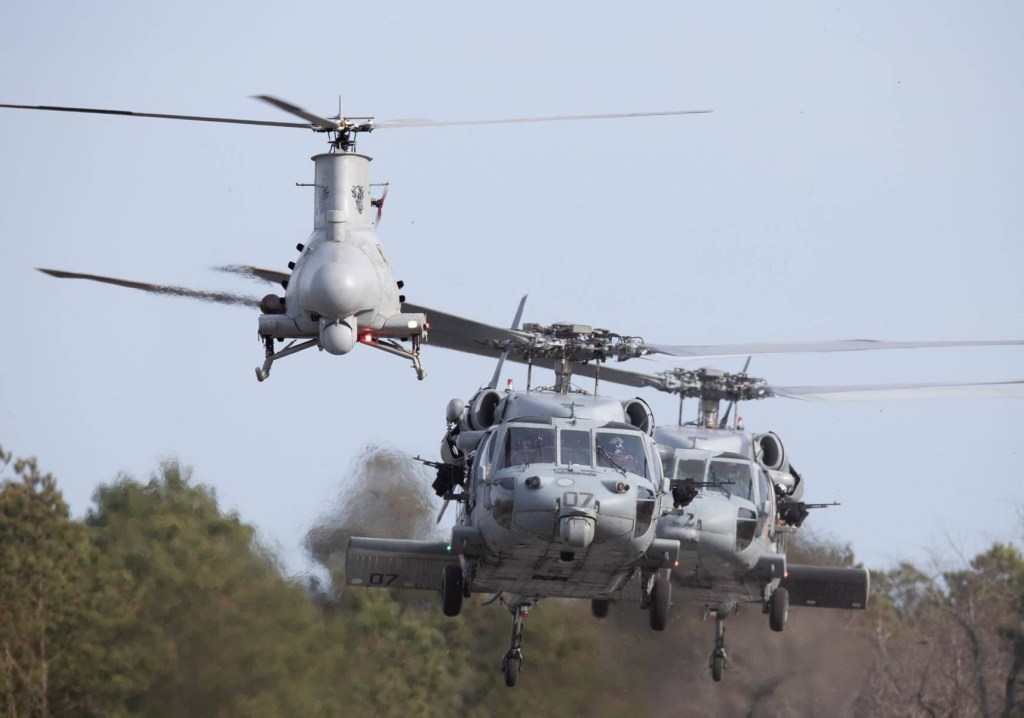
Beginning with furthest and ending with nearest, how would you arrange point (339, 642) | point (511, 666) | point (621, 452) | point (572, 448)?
1. point (339, 642)
2. point (511, 666)
3. point (621, 452)
4. point (572, 448)

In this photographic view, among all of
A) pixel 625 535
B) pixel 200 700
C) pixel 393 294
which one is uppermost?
pixel 393 294

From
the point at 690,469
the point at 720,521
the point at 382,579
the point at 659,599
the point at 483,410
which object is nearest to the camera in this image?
the point at 659,599

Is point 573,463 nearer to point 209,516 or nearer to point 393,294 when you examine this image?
point 393,294

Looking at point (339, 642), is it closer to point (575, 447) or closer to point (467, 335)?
point (467, 335)

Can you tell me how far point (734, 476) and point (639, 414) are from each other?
2.23 metres

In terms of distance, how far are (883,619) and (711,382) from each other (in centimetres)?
1178

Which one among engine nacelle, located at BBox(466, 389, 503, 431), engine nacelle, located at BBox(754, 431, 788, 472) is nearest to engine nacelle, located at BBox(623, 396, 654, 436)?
engine nacelle, located at BBox(466, 389, 503, 431)

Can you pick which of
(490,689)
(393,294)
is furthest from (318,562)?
(393,294)

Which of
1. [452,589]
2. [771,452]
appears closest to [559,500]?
[452,589]

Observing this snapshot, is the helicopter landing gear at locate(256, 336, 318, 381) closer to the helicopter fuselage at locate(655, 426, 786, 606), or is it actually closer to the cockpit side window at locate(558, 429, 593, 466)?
the cockpit side window at locate(558, 429, 593, 466)

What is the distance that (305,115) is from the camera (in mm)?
17516

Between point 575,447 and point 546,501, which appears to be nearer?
point 546,501

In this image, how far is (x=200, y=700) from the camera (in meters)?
29.0

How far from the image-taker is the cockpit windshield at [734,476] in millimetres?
24469
